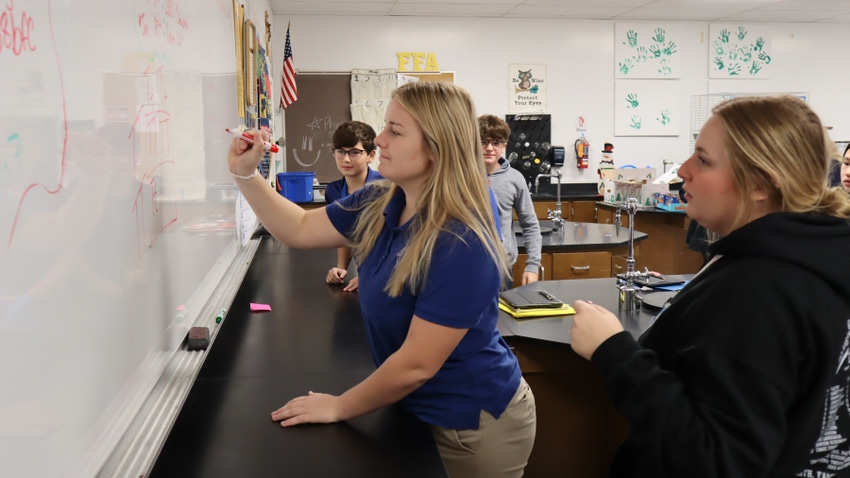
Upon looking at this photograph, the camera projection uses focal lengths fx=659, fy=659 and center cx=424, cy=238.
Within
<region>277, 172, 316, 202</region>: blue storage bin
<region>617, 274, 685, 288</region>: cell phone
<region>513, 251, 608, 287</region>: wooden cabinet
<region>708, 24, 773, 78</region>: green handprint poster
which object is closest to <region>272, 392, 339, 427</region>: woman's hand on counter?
<region>617, 274, 685, 288</region>: cell phone

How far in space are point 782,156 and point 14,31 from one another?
1.10 meters

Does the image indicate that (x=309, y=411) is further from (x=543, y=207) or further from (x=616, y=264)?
(x=543, y=207)

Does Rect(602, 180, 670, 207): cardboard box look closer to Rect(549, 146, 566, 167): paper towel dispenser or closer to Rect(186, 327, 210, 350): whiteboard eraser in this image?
Rect(549, 146, 566, 167): paper towel dispenser

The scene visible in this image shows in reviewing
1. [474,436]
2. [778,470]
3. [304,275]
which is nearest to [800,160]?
[778,470]

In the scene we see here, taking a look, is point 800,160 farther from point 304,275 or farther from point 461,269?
point 304,275

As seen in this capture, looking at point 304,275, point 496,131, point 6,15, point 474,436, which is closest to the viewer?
point 6,15

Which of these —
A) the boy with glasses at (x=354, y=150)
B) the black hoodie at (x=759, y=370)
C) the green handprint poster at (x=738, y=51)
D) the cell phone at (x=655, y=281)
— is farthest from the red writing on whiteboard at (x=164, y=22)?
the green handprint poster at (x=738, y=51)

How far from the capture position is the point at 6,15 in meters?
0.70

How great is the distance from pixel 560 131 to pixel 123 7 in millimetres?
6167

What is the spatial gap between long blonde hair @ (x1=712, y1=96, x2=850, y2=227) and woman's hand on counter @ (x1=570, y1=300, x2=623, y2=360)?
30cm

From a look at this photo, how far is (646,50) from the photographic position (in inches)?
271

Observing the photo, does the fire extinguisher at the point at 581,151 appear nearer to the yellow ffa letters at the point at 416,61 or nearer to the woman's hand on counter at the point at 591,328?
the yellow ffa letters at the point at 416,61

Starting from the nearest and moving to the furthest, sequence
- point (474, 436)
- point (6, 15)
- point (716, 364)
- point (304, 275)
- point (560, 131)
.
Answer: point (6, 15), point (716, 364), point (474, 436), point (304, 275), point (560, 131)

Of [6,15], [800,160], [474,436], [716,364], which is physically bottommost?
[474,436]
